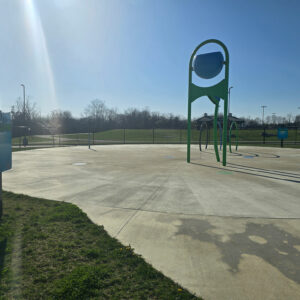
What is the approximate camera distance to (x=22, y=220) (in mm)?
4273

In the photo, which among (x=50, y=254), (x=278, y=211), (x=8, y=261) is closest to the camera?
(x=8, y=261)

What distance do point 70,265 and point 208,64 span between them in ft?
36.6

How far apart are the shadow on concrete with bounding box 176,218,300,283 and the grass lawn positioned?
3.57 feet

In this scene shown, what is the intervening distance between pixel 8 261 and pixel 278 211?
5108 millimetres

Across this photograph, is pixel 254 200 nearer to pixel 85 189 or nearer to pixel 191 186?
pixel 191 186

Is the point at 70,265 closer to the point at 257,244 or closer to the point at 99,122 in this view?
the point at 257,244

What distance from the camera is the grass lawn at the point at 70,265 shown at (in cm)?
237

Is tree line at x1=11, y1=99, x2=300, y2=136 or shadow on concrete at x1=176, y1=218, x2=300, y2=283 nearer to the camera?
shadow on concrete at x1=176, y1=218, x2=300, y2=283

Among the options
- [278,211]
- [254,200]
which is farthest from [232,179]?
[278,211]

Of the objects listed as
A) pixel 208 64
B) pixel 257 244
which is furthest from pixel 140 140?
pixel 257 244

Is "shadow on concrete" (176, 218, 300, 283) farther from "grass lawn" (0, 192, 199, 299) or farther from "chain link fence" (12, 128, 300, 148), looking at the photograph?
"chain link fence" (12, 128, 300, 148)

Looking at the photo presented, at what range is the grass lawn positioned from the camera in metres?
2.37

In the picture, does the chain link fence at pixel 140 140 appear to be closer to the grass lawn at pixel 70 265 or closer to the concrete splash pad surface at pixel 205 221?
the concrete splash pad surface at pixel 205 221

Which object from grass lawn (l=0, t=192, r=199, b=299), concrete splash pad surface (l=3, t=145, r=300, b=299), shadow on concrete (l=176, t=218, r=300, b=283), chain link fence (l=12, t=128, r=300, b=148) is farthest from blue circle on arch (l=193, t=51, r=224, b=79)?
chain link fence (l=12, t=128, r=300, b=148)
